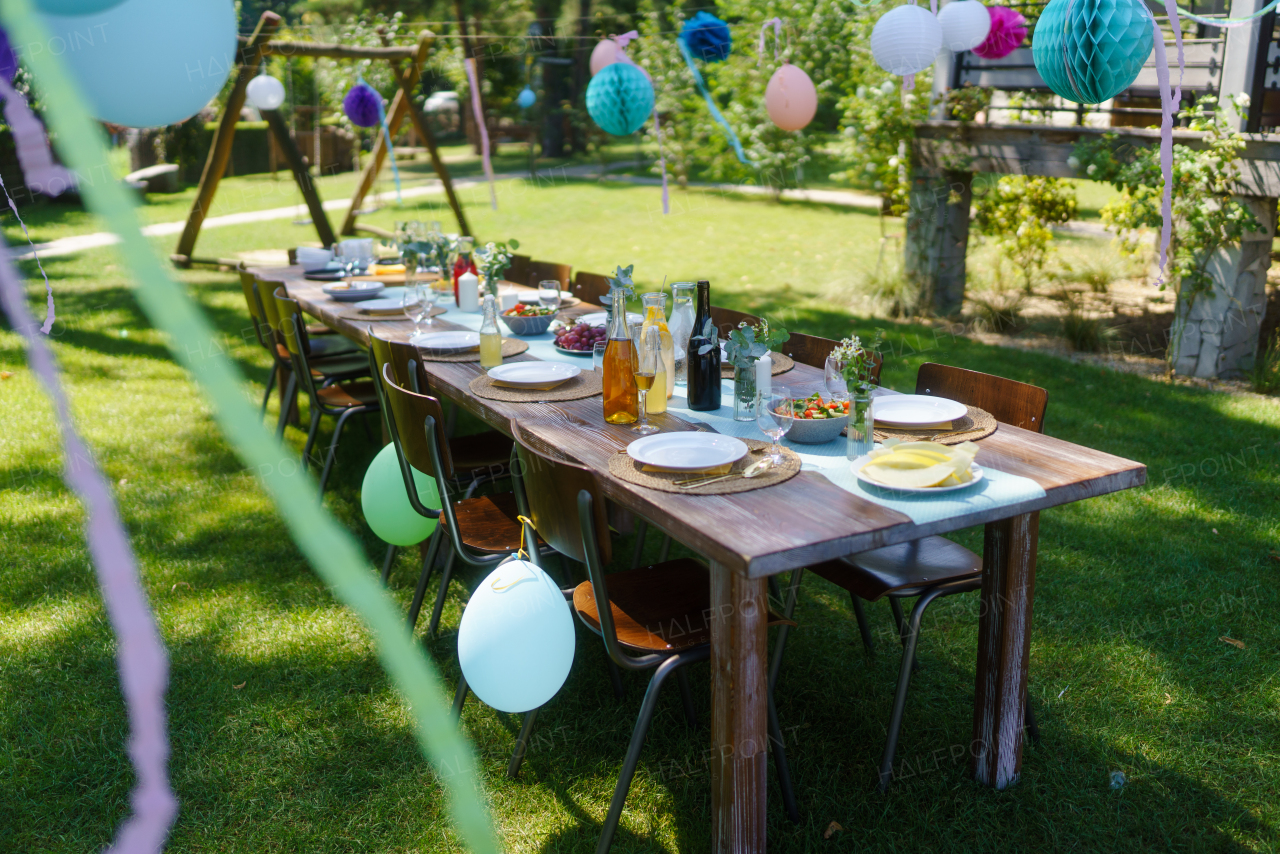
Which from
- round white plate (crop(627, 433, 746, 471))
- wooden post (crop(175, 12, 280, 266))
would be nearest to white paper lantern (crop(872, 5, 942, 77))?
round white plate (crop(627, 433, 746, 471))

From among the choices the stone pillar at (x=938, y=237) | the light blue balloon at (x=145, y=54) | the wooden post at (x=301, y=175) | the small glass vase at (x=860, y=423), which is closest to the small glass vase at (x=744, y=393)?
the small glass vase at (x=860, y=423)

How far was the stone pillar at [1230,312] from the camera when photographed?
16.1 feet

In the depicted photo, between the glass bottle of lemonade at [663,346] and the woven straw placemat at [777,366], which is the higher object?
the glass bottle of lemonade at [663,346]

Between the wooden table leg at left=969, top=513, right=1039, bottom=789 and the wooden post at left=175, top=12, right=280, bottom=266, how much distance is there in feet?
21.6

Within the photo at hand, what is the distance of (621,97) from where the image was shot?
480cm

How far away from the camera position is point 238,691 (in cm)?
263

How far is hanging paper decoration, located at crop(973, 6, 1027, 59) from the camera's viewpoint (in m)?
4.27

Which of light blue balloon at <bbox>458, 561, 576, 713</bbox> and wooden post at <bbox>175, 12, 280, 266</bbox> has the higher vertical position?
wooden post at <bbox>175, 12, 280, 266</bbox>

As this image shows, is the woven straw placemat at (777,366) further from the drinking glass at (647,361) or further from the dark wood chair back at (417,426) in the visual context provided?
the dark wood chair back at (417,426)

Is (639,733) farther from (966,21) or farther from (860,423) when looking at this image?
(966,21)

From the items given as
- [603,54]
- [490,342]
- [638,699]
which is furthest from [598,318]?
[603,54]

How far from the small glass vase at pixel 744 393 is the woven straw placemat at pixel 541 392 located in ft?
1.37

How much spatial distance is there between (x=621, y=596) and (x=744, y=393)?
0.57 metres

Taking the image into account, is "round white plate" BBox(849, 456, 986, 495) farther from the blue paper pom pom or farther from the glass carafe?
the blue paper pom pom
